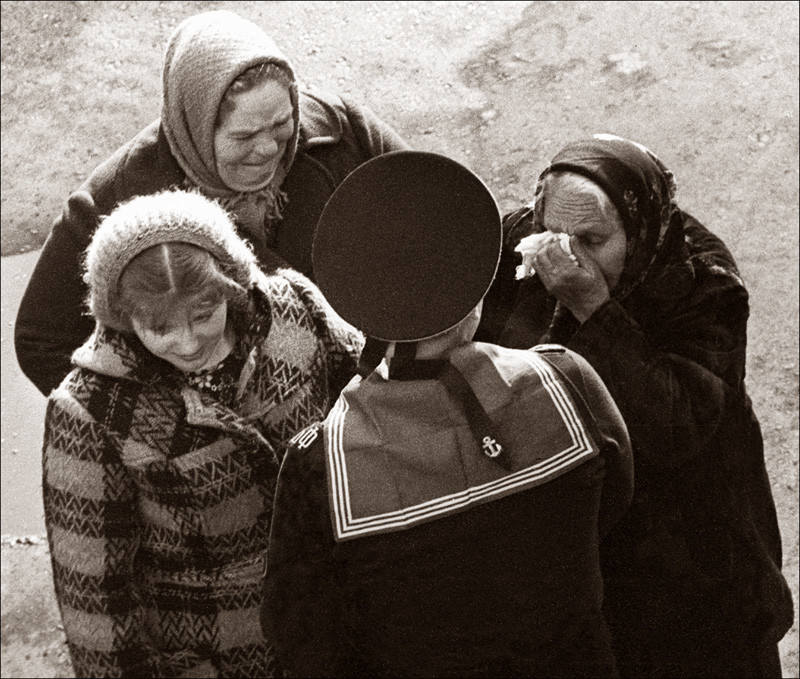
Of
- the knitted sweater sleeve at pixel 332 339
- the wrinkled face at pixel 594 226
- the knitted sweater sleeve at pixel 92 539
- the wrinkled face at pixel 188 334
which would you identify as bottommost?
the knitted sweater sleeve at pixel 92 539

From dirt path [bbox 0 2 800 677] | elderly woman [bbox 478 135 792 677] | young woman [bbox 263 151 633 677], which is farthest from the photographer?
dirt path [bbox 0 2 800 677]

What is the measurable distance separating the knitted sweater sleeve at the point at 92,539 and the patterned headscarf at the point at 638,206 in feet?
3.67

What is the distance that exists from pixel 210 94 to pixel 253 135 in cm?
15

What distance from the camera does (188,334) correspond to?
217 centimetres

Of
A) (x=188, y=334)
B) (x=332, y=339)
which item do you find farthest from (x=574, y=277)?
(x=188, y=334)

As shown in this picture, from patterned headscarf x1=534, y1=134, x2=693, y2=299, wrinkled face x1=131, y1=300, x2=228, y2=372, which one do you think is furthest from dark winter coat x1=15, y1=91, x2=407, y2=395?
patterned headscarf x1=534, y1=134, x2=693, y2=299

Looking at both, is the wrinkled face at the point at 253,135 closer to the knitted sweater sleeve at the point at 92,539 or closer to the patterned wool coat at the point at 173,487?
the patterned wool coat at the point at 173,487

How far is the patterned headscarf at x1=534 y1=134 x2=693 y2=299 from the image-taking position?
2.34 meters

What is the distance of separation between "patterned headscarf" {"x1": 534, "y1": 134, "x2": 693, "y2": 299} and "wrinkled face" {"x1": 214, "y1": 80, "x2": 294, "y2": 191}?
0.74 meters

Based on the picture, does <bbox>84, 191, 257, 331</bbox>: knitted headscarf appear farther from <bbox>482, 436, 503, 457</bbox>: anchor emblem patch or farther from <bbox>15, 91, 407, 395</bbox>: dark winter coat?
<bbox>482, 436, 503, 457</bbox>: anchor emblem patch

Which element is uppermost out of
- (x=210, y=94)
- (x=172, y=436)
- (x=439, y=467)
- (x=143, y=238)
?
(x=210, y=94)

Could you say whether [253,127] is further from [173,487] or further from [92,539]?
[92,539]

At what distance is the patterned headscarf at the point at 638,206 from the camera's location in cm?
234

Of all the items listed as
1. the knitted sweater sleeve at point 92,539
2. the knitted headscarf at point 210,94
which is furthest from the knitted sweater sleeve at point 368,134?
the knitted sweater sleeve at point 92,539
